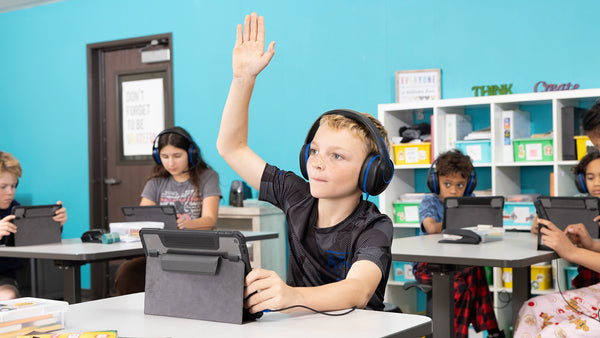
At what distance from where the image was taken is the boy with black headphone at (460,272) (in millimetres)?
3221

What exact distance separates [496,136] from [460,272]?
1.17 m

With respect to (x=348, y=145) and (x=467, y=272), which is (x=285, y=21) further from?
(x=348, y=145)

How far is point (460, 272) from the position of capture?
325 centimetres

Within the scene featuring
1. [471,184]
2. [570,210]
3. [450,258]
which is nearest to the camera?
[450,258]

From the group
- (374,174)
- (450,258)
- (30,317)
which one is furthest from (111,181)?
(30,317)

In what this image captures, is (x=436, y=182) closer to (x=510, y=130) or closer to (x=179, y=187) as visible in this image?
(x=510, y=130)

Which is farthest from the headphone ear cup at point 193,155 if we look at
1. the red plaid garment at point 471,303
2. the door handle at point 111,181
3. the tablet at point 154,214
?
the door handle at point 111,181

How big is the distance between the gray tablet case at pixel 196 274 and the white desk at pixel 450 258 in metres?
1.27

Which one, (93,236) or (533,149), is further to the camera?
(533,149)

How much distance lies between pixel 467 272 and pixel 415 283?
1.48 feet

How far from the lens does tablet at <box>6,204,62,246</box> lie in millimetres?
3121

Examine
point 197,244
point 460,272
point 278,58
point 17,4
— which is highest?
point 17,4

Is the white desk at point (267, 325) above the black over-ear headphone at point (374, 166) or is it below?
below

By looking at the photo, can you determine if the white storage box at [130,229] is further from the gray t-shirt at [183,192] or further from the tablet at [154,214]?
the gray t-shirt at [183,192]
